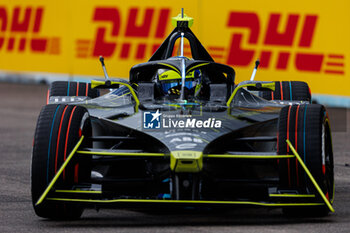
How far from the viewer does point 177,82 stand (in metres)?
8.81

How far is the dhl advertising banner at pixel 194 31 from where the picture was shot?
17109mm

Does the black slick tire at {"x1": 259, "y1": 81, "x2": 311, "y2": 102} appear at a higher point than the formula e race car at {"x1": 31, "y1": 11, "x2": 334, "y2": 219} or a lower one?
higher

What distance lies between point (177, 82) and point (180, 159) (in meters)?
2.20

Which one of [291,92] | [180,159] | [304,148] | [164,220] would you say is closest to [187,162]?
[180,159]

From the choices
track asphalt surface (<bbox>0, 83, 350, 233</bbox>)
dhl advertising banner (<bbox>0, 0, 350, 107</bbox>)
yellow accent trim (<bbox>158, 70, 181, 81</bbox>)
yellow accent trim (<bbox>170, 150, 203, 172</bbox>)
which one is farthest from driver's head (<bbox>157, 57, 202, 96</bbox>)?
dhl advertising banner (<bbox>0, 0, 350, 107</bbox>)

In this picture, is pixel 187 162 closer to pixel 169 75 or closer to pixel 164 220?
pixel 164 220

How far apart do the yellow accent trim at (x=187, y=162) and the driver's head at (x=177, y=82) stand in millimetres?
2085

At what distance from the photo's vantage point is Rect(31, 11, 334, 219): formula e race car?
269 inches

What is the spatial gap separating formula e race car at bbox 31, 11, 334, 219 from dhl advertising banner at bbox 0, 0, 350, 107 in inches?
370

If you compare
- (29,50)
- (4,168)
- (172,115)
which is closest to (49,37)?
(29,50)

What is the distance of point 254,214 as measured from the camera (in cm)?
754

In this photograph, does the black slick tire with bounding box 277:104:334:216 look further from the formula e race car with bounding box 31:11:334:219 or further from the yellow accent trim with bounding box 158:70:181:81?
the yellow accent trim with bounding box 158:70:181:81

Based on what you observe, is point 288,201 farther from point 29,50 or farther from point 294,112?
point 29,50

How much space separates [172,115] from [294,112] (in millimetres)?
966
